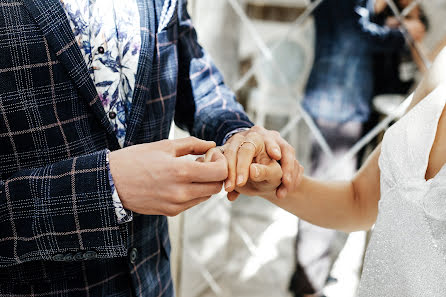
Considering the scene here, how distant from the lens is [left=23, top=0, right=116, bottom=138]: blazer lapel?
84 cm

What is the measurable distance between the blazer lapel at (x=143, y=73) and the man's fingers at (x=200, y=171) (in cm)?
22

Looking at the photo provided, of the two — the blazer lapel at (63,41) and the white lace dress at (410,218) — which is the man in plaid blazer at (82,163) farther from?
the white lace dress at (410,218)

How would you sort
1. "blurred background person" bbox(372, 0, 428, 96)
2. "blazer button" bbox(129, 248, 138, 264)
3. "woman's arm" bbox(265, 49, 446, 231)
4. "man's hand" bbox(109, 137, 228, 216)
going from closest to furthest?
"man's hand" bbox(109, 137, 228, 216) → "blazer button" bbox(129, 248, 138, 264) → "woman's arm" bbox(265, 49, 446, 231) → "blurred background person" bbox(372, 0, 428, 96)

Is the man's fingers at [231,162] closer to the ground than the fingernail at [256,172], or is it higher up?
higher up

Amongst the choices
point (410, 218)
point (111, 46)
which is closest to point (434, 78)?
point (410, 218)

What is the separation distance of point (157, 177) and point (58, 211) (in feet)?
0.62

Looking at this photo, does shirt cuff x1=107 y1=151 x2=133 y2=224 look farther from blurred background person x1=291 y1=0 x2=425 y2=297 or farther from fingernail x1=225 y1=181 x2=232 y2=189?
blurred background person x1=291 y1=0 x2=425 y2=297

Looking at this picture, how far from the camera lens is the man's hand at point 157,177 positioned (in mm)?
764

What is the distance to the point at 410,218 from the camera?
0.83 metres

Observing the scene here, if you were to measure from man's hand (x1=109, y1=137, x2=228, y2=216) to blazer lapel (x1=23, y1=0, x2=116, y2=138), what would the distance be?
0.17 m

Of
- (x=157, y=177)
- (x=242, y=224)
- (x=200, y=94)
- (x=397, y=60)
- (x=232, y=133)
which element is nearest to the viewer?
(x=157, y=177)

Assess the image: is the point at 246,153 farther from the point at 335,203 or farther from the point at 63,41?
the point at 63,41

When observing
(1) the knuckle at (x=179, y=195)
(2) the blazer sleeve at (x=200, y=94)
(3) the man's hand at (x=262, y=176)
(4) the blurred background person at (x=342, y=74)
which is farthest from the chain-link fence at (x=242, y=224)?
(1) the knuckle at (x=179, y=195)

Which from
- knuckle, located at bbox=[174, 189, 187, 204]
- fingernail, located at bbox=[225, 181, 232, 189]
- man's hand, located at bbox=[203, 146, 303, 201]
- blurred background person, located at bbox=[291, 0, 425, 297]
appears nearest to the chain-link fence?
blurred background person, located at bbox=[291, 0, 425, 297]
